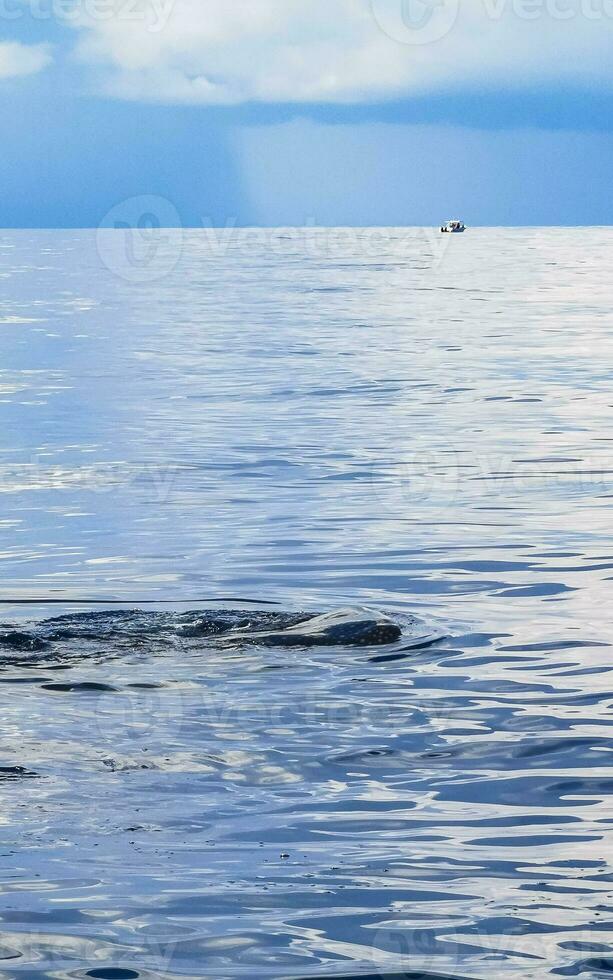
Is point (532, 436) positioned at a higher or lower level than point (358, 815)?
higher

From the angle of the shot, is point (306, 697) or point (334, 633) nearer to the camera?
point (306, 697)

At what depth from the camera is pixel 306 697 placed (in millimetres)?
10109

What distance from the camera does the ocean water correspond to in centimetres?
651

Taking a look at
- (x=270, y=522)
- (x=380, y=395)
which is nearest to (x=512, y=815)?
(x=270, y=522)

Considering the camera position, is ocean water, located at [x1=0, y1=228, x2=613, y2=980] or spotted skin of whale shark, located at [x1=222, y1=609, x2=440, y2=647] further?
spotted skin of whale shark, located at [x1=222, y1=609, x2=440, y2=647]

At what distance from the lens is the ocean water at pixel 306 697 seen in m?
6.51

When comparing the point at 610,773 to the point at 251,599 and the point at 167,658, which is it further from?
the point at 251,599

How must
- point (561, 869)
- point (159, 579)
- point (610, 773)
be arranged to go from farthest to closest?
point (159, 579), point (610, 773), point (561, 869)

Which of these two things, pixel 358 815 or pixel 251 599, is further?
pixel 251 599

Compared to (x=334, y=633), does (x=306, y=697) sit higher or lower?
lower

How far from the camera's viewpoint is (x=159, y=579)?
47.0ft

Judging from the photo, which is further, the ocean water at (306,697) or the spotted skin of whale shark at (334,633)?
the spotted skin of whale shark at (334,633)

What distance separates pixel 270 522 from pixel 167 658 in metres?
6.52

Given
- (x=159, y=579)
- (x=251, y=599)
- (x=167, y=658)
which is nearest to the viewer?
(x=167, y=658)
